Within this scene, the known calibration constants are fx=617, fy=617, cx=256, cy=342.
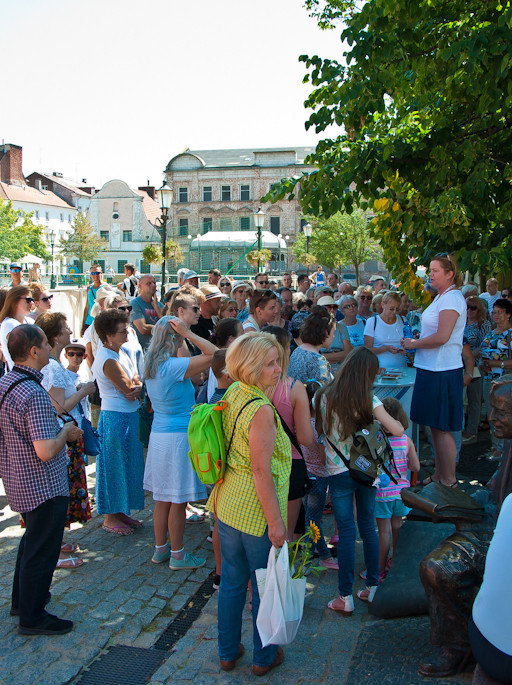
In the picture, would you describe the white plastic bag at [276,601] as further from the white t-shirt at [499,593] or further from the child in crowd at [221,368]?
the child in crowd at [221,368]

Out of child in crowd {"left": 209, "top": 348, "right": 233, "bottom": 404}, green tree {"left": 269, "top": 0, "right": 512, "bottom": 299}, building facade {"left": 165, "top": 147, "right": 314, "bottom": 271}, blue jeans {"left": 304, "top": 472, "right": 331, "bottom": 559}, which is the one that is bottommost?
blue jeans {"left": 304, "top": 472, "right": 331, "bottom": 559}

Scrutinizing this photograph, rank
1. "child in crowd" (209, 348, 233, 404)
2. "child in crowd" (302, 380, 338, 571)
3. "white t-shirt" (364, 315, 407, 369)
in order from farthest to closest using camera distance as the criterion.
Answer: "white t-shirt" (364, 315, 407, 369)
"child in crowd" (302, 380, 338, 571)
"child in crowd" (209, 348, 233, 404)

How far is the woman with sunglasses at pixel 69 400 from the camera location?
4.78 meters

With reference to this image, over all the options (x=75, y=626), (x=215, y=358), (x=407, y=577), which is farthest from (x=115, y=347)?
(x=407, y=577)

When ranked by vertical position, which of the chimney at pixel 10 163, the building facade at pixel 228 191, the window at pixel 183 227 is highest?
the chimney at pixel 10 163

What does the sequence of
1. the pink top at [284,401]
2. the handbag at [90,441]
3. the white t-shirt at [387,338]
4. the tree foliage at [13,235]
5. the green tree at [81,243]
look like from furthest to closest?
the green tree at [81,243] → the tree foliage at [13,235] → the white t-shirt at [387,338] → the handbag at [90,441] → the pink top at [284,401]

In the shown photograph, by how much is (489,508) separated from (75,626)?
2.67 meters

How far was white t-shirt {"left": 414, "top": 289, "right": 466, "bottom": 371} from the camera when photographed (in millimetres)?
5477

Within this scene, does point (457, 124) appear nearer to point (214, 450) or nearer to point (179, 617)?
point (214, 450)

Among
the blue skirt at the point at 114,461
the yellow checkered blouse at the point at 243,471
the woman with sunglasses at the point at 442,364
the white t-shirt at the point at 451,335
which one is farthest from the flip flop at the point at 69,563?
the white t-shirt at the point at 451,335

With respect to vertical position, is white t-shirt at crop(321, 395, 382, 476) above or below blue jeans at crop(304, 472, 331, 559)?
above

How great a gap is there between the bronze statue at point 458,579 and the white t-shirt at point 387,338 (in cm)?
377

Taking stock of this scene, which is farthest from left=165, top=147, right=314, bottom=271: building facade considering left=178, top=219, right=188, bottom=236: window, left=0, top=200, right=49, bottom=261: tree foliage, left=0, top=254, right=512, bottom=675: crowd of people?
left=0, top=254, right=512, bottom=675: crowd of people

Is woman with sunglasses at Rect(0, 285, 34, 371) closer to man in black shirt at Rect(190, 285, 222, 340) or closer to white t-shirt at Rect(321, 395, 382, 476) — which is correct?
man in black shirt at Rect(190, 285, 222, 340)
